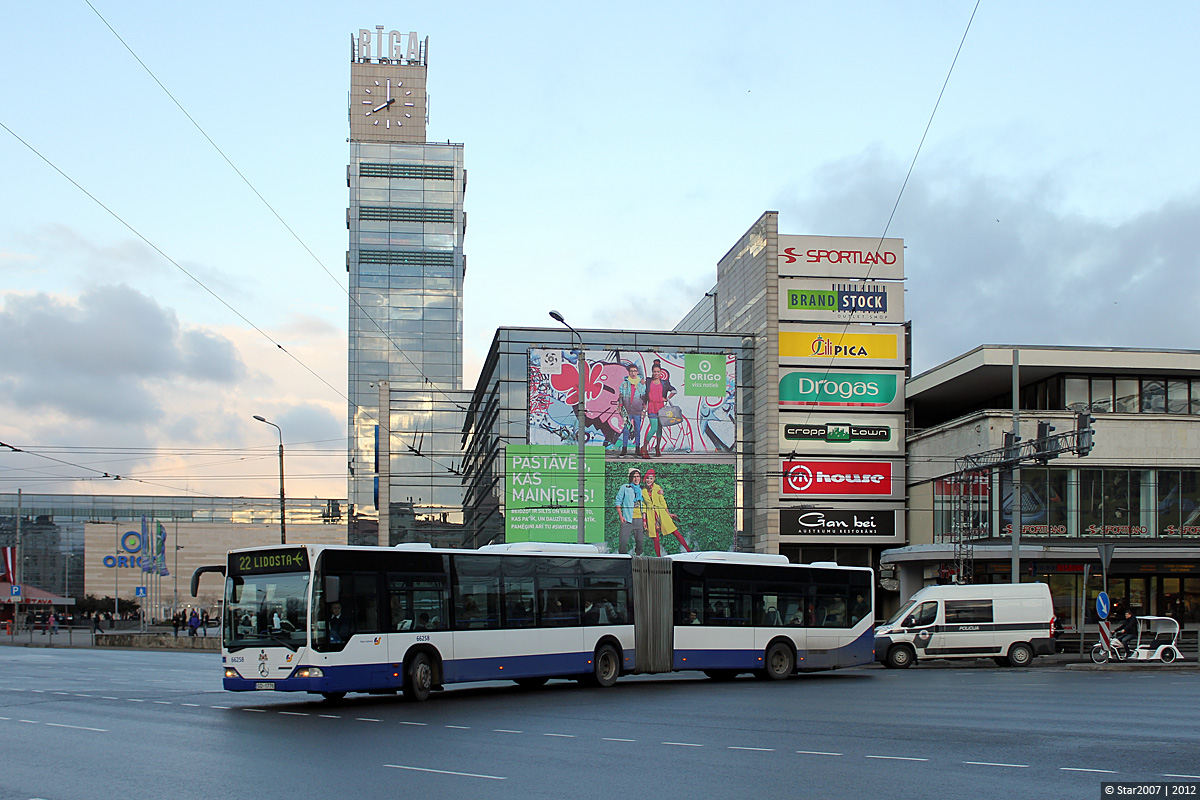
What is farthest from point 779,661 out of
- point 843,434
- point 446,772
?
point 843,434

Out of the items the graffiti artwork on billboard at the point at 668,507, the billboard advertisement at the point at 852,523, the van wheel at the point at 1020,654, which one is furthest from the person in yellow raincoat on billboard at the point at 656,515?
the van wheel at the point at 1020,654

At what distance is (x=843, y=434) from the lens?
5900 cm

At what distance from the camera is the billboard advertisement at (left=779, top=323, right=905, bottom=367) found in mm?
59375

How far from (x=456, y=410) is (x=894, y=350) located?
32.1m

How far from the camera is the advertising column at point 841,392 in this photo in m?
58.8

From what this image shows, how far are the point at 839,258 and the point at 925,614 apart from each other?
3054cm

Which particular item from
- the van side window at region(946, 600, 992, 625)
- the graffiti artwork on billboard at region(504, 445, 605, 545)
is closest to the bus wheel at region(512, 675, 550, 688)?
the van side window at region(946, 600, 992, 625)

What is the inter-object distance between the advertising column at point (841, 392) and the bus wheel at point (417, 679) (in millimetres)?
39875

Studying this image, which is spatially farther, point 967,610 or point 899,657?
point 899,657

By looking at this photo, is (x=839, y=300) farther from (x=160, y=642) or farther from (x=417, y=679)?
(x=417, y=679)

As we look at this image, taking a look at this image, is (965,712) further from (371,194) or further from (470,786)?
(371,194)

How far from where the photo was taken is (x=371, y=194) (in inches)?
5773

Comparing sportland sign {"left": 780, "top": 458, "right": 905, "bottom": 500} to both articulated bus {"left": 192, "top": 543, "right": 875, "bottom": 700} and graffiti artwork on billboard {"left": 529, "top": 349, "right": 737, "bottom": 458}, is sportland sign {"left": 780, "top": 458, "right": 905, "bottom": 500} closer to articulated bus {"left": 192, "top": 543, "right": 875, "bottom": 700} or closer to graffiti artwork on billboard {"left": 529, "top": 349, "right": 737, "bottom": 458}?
graffiti artwork on billboard {"left": 529, "top": 349, "right": 737, "bottom": 458}

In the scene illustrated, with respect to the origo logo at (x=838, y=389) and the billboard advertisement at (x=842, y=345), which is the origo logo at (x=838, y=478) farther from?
the billboard advertisement at (x=842, y=345)
